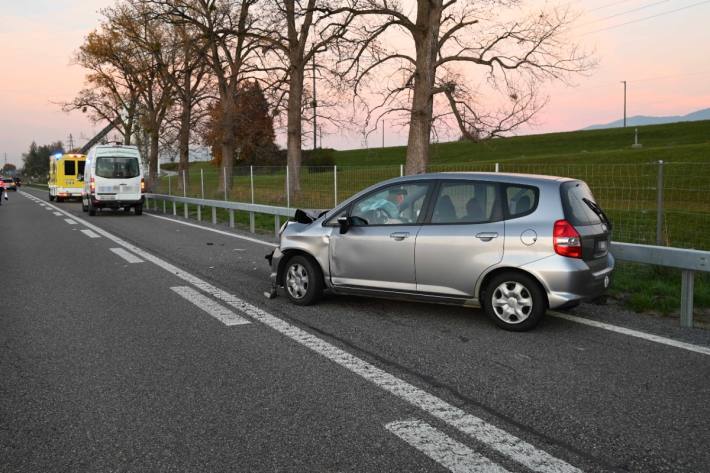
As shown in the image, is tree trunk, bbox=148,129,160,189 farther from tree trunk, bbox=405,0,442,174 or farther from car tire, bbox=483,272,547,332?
car tire, bbox=483,272,547,332

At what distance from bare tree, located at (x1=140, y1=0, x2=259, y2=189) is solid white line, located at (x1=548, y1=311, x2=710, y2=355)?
17.1 m

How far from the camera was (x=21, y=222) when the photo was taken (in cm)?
2009

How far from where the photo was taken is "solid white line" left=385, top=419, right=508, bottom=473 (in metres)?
3.14

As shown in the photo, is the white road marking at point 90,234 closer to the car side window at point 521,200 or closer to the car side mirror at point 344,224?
the car side mirror at point 344,224

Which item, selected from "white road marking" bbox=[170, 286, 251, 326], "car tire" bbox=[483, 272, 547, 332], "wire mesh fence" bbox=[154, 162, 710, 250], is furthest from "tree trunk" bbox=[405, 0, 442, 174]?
"car tire" bbox=[483, 272, 547, 332]

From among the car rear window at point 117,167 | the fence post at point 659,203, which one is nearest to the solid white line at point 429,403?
the fence post at point 659,203

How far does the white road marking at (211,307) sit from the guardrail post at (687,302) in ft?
13.5

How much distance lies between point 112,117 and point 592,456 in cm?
4608

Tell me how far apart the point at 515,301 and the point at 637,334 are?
111 centimetres

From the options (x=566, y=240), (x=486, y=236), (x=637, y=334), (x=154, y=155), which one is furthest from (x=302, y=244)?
(x=154, y=155)

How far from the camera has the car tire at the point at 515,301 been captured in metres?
5.64

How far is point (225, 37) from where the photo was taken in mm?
22625

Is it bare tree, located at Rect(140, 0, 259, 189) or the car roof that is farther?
bare tree, located at Rect(140, 0, 259, 189)

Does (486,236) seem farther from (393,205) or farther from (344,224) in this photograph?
(344,224)
